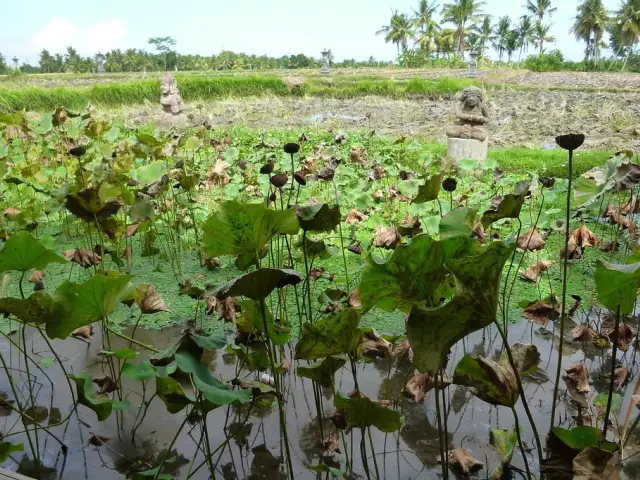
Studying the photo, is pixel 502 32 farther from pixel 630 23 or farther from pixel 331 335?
pixel 331 335

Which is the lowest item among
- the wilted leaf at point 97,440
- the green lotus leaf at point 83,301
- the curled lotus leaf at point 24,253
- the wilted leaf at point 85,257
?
the wilted leaf at point 97,440

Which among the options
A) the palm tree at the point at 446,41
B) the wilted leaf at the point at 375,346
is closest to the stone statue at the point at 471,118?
the wilted leaf at the point at 375,346

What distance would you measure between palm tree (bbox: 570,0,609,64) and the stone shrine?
26.7 metres

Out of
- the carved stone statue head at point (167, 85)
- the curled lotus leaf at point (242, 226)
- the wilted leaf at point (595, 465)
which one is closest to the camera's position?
the wilted leaf at point (595, 465)

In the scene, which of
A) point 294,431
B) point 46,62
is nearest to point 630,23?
point 294,431

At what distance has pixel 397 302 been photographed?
3.03ft

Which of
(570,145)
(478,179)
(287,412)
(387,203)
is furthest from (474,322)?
(478,179)

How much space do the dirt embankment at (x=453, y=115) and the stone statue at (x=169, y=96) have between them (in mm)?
568

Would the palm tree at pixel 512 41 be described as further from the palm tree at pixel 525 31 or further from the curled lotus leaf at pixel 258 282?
the curled lotus leaf at pixel 258 282

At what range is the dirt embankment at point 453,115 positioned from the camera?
7.10 meters

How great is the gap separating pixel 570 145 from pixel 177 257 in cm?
203

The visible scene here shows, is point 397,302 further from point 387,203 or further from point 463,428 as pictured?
point 387,203

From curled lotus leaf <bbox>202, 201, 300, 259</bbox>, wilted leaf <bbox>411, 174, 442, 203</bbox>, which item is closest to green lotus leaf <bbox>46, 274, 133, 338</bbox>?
curled lotus leaf <bbox>202, 201, 300, 259</bbox>

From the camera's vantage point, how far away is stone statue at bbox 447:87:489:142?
5336 mm
